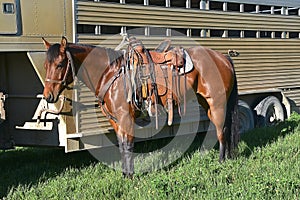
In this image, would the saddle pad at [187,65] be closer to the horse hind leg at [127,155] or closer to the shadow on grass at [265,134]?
the horse hind leg at [127,155]

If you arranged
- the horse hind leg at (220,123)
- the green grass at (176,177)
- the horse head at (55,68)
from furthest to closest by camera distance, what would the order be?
the horse hind leg at (220,123), the horse head at (55,68), the green grass at (176,177)

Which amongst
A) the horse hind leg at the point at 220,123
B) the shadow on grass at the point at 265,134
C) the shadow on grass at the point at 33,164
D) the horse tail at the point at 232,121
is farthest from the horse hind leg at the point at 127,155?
the shadow on grass at the point at 265,134

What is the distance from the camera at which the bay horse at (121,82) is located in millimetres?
4527

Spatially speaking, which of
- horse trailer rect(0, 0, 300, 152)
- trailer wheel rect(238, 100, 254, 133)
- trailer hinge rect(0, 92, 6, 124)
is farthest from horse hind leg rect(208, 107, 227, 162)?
trailer hinge rect(0, 92, 6, 124)

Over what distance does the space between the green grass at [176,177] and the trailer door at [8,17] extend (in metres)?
1.82

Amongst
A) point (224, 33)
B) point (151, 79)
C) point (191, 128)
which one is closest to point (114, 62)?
point (151, 79)

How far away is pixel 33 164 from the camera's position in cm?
581

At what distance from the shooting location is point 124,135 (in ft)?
16.1

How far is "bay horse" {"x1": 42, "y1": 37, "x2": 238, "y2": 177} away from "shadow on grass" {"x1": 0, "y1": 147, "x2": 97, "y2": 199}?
1099 millimetres

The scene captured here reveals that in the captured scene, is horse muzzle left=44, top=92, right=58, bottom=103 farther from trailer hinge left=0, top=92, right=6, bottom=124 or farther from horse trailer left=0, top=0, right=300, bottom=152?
trailer hinge left=0, top=92, right=6, bottom=124

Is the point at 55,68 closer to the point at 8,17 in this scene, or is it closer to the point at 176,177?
the point at 8,17

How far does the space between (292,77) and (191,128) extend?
3104 mm

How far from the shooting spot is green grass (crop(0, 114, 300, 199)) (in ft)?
12.9

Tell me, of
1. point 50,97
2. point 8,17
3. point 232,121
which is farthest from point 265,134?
point 8,17
